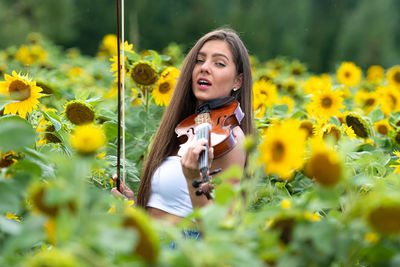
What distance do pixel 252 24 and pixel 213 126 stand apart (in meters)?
Answer: 13.8

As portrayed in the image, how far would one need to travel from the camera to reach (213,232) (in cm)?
97

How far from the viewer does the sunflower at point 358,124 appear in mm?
2531

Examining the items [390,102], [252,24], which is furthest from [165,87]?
[252,24]

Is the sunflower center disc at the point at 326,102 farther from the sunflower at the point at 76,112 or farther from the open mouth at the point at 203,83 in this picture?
the sunflower at the point at 76,112

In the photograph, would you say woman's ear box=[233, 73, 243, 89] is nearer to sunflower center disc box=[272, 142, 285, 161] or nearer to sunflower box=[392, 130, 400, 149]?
sunflower box=[392, 130, 400, 149]

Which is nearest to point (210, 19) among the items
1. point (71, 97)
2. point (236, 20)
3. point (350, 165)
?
point (236, 20)

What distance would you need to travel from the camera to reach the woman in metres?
2.12

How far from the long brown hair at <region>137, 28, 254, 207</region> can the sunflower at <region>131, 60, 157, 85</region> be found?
0.74 ft

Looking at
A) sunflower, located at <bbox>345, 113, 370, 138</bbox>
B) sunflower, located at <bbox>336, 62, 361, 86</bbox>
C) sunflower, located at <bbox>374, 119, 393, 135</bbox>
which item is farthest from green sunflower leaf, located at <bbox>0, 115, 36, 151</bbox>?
sunflower, located at <bbox>336, 62, 361, 86</bbox>

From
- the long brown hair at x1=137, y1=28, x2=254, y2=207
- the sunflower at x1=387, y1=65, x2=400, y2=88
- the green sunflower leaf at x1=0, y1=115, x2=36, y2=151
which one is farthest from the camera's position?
the sunflower at x1=387, y1=65, x2=400, y2=88

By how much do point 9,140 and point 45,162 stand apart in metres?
0.35

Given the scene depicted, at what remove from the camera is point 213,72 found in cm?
227

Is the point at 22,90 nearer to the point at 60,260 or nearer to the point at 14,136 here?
the point at 14,136

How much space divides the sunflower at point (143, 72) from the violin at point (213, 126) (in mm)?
Result: 396
